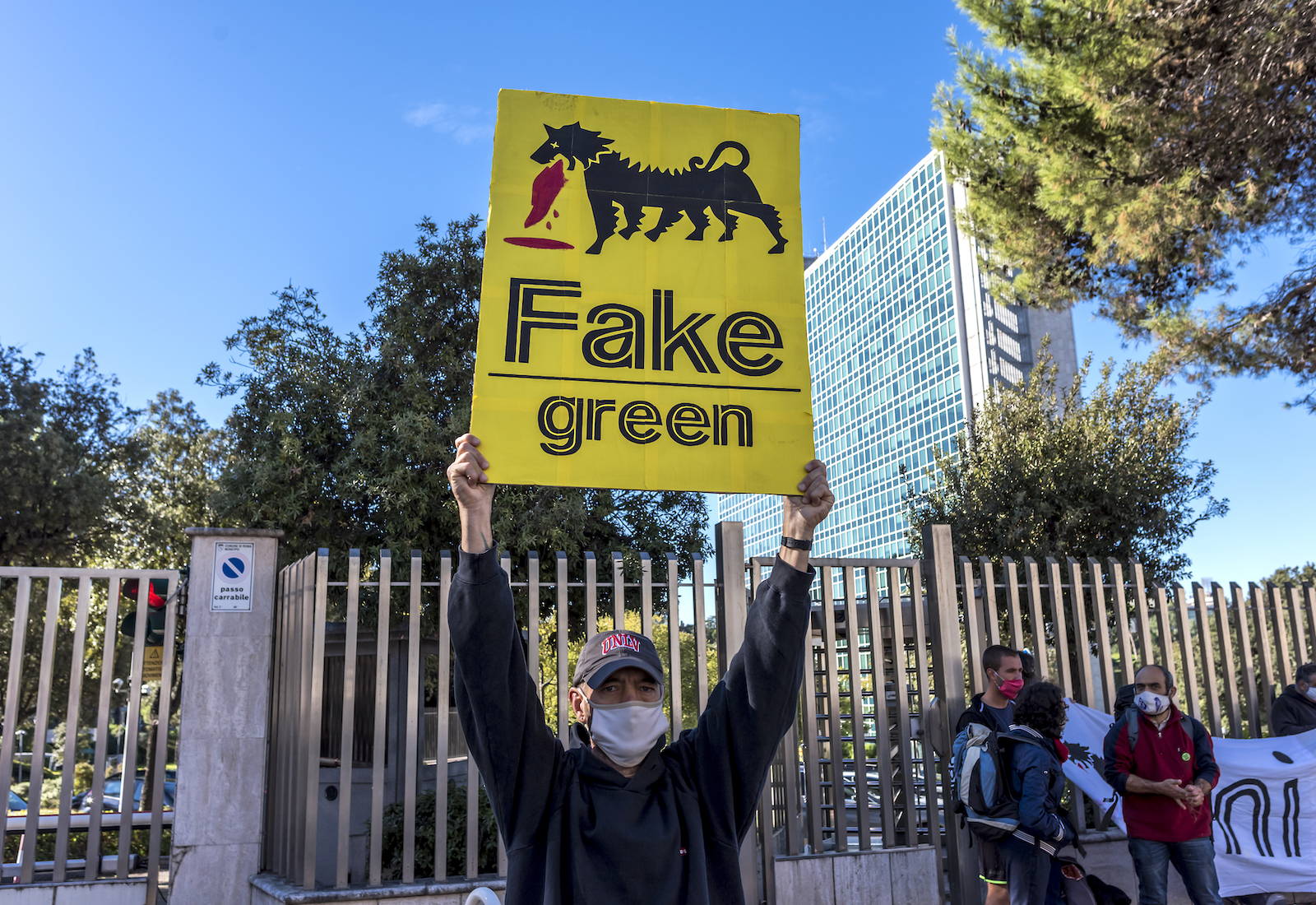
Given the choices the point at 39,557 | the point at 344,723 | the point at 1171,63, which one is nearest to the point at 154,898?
the point at 344,723

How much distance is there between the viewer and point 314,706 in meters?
6.10

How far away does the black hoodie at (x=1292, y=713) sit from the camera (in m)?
7.30

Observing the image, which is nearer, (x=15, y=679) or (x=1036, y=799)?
(x=1036, y=799)

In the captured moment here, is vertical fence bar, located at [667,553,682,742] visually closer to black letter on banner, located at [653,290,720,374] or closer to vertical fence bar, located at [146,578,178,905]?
black letter on banner, located at [653,290,720,374]

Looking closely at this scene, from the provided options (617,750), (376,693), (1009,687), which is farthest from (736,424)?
(376,693)

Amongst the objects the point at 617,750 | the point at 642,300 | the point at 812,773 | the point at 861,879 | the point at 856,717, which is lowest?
the point at 861,879

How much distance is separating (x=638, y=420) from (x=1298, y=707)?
7.09 meters

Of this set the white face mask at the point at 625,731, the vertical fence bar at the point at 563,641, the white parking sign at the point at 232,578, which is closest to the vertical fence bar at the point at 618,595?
the vertical fence bar at the point at 563,641

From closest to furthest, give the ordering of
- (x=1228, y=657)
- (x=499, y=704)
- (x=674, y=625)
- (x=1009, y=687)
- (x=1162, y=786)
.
A: (x=499, y=704), (x=1162, y=786), (x=1009, y=687), (x=674, y=625), (x=1228, y=657)

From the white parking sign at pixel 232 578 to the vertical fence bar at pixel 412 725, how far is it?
1431 mm

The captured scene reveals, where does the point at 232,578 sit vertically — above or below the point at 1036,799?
above

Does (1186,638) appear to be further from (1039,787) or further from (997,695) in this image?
(1039,787)

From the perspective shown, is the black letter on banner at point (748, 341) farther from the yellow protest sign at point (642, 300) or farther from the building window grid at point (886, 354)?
the building window grid at point (886, 354)

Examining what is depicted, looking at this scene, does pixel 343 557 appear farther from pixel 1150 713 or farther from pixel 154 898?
pixel 1150 713
